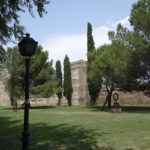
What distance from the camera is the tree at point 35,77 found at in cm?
4681

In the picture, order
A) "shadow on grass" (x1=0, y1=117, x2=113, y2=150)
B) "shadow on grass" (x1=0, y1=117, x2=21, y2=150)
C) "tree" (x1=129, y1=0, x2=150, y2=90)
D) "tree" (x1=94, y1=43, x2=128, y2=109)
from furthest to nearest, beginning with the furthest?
1. "tree" (x1=94, y1=43, x2=128, y2=109)
2. "tree" (x1=129, y1=0, x2=150, y2=90)
3. "shadow on grass" (x1=0, y1=117, x2=21, y2=150)
4. "shadow on grass" (x1=0, y1=117, x2=113, y2=150)

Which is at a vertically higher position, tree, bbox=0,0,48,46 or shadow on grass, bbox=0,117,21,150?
tree, bbox=0,0,48,46

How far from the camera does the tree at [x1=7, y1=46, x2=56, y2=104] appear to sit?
46812mm

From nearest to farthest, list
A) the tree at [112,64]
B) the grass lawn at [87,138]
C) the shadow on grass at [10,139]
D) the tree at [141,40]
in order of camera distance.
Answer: the grass lawn at [87,138] < the shadow on grass at [10,139] < the tree at [141,40] < the tree at [112,64]

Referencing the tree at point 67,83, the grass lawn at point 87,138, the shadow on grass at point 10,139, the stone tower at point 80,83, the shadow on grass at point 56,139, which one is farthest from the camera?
the tree at point 67,83

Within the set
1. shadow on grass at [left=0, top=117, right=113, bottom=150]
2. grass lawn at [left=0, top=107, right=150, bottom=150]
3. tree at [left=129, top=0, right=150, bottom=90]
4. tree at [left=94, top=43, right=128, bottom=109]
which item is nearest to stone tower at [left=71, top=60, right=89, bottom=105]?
tree at [left=94, top=43, right=128, bottom=109]

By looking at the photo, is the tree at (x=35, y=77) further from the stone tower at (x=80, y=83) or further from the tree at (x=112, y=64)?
the tree at (x=112, y=64)

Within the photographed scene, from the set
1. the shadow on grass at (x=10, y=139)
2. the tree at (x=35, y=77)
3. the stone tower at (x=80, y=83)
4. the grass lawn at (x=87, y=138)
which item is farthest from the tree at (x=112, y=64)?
the shadow on grass at (x=10, y=139)

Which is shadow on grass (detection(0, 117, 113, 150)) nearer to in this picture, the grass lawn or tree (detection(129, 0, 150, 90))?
the grass lawn

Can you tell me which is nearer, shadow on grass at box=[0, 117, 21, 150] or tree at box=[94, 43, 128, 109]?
shadow on grass at box=[0, 117, 21, 150]

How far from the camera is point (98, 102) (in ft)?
171

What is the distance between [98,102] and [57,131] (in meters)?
33.5

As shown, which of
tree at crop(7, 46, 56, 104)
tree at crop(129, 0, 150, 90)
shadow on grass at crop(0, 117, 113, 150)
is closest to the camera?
shadow on grass at crop(0, 117, 113, 150)

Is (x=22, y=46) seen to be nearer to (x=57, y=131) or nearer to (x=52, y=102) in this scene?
(x=57, y=131)
